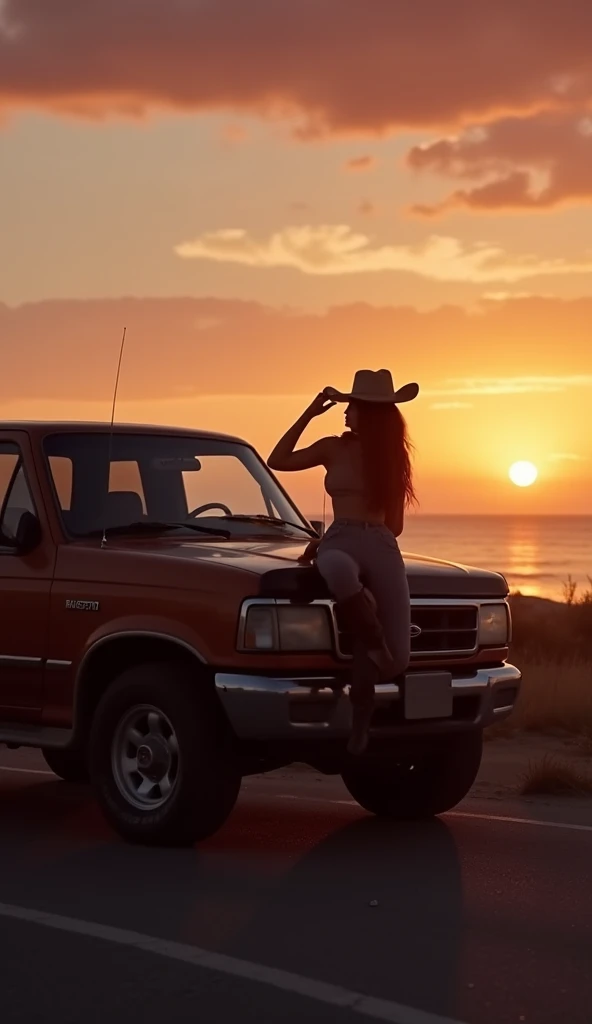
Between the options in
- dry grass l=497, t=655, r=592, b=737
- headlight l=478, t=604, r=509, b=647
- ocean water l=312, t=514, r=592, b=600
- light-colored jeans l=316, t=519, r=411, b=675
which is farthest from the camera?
ocean water l=312, t=514, r=592, b=600

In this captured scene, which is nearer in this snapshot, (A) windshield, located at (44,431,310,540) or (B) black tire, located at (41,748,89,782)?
(A) windshield, located at (44,431,310,540)

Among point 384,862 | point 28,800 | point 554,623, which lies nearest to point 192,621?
point 384,862

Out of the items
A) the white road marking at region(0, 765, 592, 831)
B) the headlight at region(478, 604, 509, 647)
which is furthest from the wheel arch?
the white road marking at region(0, 765, 592, 831)

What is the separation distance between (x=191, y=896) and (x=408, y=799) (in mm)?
2481

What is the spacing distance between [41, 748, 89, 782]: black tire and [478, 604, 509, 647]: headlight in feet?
9.90

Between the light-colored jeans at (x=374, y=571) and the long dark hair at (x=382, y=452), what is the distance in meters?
0.16

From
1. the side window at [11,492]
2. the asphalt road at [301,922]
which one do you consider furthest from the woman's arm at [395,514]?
the side window at [11,492]

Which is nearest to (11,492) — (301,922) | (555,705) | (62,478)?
(62,478)

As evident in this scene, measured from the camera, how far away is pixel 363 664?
760 centimetres

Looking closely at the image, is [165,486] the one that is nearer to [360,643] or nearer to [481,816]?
[360,643]

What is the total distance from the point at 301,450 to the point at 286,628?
1.10 metres

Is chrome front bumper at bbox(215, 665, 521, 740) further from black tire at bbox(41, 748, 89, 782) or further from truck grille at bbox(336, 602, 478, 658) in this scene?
black tire at bbox(41, 748, 89, 782)

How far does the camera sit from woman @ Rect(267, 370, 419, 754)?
762 cm

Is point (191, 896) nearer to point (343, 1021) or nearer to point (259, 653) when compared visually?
point (259, 653)
